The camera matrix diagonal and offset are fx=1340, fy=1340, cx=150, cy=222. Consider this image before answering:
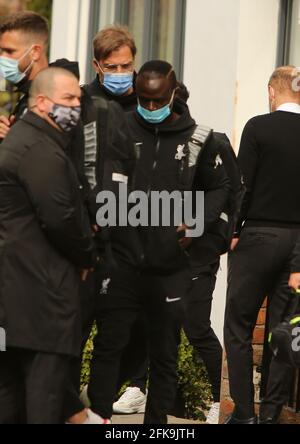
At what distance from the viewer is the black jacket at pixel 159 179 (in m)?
7.23

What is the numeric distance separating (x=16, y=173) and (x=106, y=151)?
2.50 ft

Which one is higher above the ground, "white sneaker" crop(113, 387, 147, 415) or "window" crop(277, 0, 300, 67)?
"window" crop(277, 0, 300, 67)

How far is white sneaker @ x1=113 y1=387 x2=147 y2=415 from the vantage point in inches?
361

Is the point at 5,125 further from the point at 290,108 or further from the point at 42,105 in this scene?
the point at 290,108

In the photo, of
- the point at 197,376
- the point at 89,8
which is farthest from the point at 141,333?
the point at 89,8

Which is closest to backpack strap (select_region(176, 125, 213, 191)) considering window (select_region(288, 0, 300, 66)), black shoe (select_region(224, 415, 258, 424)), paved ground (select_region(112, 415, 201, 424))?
black shoe (select_region(224, 415, 258, 424))

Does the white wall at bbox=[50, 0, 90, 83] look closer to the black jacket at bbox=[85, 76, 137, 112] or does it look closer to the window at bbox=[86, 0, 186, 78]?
the window at bbox=[86, 0, 186, 78]

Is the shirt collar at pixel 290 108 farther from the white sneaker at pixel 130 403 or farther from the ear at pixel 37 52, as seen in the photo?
the white sneaker at pixel 130 403

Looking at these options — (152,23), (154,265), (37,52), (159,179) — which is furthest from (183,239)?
(152,23)

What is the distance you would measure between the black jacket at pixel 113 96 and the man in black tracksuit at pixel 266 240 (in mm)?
723

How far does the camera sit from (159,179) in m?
7.28

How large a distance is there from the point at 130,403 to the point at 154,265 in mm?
2237

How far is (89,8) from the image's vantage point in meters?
12.6

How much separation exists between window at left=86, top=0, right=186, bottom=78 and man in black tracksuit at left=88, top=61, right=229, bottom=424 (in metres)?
4.04
